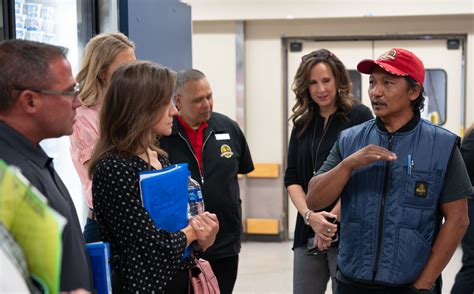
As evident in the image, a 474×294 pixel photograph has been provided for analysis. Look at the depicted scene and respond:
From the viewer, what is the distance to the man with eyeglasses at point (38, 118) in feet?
5.06

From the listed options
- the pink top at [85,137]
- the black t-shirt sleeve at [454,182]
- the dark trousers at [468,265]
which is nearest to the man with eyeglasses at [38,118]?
the pink top at [85,137]

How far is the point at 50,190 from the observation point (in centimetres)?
156

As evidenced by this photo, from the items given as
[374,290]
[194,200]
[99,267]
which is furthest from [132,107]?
[374,290]

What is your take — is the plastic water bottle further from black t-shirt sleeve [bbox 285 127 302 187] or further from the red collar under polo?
black t-shirt sleeve [bbox 285 127 302 187]

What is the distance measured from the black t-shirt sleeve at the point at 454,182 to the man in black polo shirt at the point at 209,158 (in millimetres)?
1284

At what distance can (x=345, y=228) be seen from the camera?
2492 mm

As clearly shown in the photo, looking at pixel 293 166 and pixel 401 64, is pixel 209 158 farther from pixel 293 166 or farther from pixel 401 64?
pixel 401 64

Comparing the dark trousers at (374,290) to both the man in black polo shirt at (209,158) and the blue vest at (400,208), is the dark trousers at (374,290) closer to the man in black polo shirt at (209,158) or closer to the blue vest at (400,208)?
the blue vest at (400,208)

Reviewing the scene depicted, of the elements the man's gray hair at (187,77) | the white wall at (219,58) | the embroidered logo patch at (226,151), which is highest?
the white wall at (219,58)

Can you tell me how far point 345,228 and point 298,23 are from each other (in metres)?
4.82

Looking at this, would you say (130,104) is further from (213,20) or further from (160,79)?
(213,20)

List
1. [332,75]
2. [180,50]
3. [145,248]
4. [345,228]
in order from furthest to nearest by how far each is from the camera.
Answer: [180,50] < [332,75] < [345,228] < [145,248]

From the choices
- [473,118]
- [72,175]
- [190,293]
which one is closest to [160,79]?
[190,293]

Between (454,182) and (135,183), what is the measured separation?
1.20 meters
